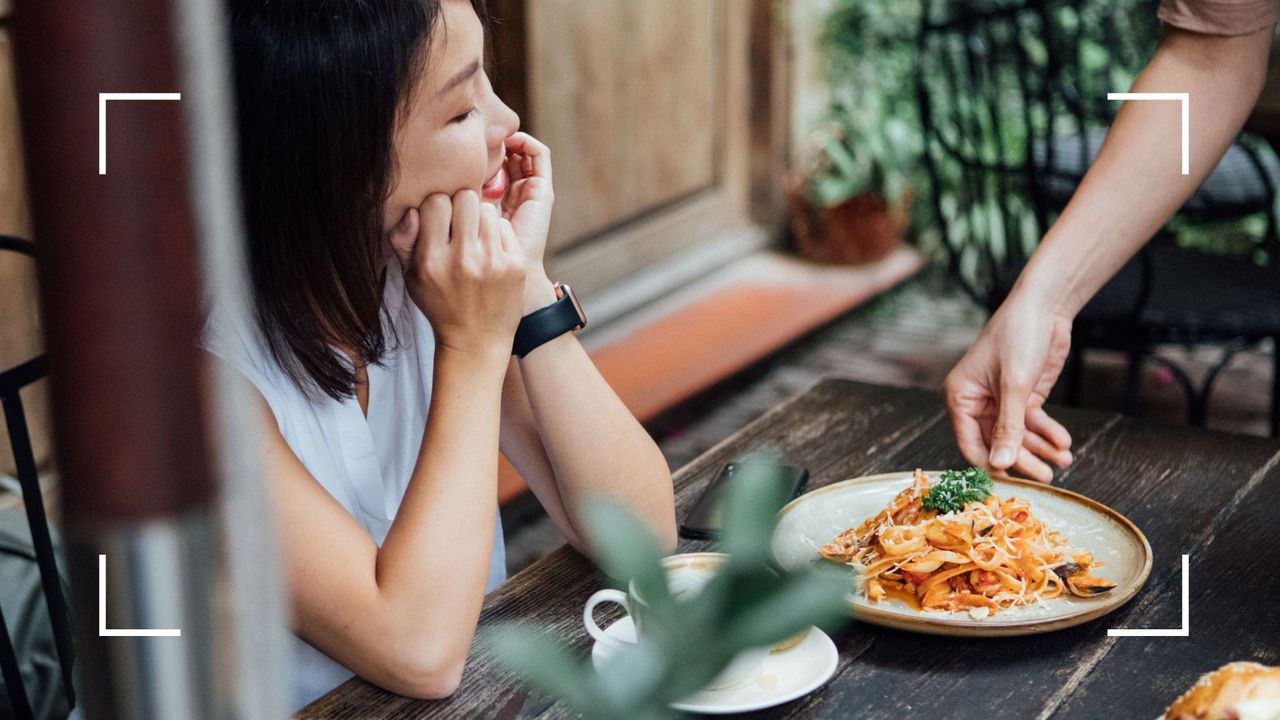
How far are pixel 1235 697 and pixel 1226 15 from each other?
1.12m

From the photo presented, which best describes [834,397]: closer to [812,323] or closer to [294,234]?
[294,234]

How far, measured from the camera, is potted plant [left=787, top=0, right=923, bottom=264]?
4.98m

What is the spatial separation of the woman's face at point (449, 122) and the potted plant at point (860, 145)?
3.65m

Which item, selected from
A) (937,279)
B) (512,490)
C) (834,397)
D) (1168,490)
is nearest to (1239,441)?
(1168,490)

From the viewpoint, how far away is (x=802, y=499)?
1393mm

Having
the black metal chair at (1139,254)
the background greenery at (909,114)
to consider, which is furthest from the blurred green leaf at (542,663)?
the background greenery at (909,114)

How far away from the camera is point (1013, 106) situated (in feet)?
17.1

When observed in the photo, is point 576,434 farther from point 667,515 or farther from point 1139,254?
point 1139,254

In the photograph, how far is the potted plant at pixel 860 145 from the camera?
4.98m

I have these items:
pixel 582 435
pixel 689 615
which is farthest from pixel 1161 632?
pixel 689 615

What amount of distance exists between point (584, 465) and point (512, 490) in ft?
6.52

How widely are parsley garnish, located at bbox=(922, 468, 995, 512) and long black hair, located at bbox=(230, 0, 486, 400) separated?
0.60m

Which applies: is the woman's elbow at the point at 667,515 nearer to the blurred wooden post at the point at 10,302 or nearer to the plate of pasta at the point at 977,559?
the plate of pasta at the point at 977,559

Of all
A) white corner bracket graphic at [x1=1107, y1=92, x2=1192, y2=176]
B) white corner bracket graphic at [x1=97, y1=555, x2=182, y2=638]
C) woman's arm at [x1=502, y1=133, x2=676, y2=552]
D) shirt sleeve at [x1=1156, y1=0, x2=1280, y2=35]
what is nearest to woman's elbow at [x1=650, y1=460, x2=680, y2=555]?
woman's arm at [x1=502, y1=133, x2=676, y2=552]
